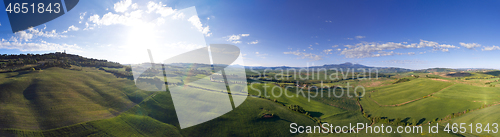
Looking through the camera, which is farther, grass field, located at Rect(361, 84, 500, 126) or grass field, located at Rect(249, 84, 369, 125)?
grass field, located at Rect(249, 84, 369, 125)

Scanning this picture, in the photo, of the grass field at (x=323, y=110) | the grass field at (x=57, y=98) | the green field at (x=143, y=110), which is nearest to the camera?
the grass field at (x=57, y=98)

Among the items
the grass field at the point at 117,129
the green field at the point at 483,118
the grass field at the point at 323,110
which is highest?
the grass field at the point at 117,129

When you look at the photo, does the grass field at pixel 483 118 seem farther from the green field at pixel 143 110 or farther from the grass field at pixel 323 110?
the grass field at pixel 323 110

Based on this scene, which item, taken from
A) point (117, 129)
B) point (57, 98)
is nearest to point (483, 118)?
point (117, 129)

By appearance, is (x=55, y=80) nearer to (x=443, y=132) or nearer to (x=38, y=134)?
(x=38, y=134)

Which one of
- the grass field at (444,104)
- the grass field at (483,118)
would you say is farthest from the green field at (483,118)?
the grass field at (444,104)

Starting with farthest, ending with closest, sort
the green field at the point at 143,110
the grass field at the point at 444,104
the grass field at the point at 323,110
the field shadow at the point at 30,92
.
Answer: the grass field at the point at 323,110 < the grass field at the point at 444,104 < the field shadow at the point at 30,92 < the green field at the point at 143,110

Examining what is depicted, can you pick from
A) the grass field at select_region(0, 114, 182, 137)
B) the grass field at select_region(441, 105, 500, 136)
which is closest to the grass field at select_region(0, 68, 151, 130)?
the grass field at select_region(0, 114, 182, 137)

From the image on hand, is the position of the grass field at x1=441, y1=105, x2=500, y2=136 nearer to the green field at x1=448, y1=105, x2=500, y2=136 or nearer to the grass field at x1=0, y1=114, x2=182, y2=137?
the green field at x1=448, y1=105, x2=500, y2=136

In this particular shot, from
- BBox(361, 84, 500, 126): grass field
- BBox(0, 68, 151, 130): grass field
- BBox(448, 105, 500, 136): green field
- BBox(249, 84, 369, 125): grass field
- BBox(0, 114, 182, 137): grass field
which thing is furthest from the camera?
BBox(249, 84, 369, 125): grass field

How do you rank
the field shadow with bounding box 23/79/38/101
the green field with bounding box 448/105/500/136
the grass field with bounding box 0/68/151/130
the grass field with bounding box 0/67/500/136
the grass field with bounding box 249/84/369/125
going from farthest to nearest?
the grass field with bounding box 249/84/369/125 → the green field with bounding box 448/105/500/136 → the field shadow with bounding box 23/79/38/101 → the grass field with bounding box 0/67/500/136 → the grass field with bounding box 0/68/151/130

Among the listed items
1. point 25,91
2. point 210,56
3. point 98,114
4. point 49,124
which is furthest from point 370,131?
point 25,91

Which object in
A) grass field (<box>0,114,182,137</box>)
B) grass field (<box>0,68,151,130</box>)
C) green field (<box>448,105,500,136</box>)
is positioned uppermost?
grass field (<box>0,68,151,130</box>)
